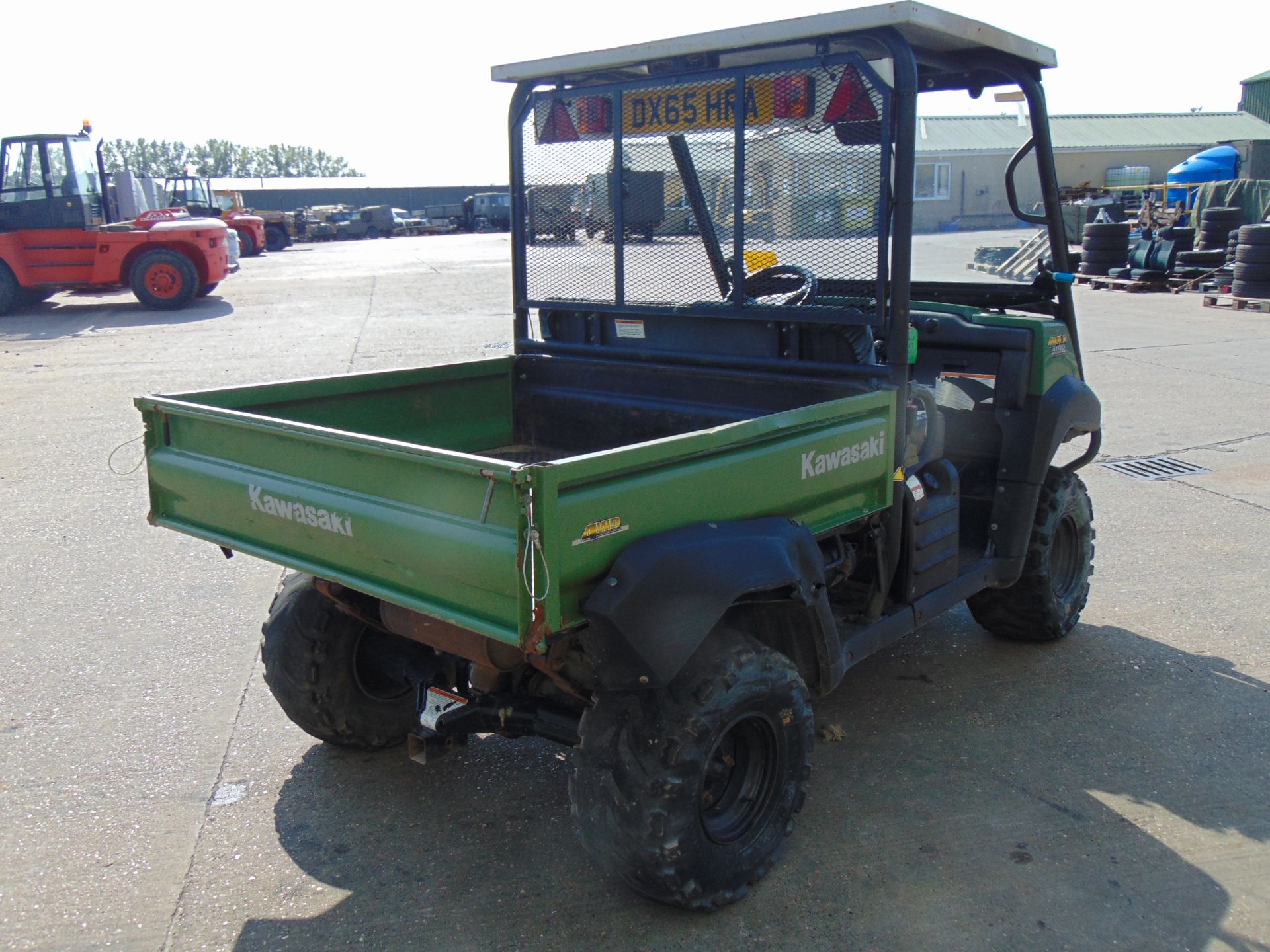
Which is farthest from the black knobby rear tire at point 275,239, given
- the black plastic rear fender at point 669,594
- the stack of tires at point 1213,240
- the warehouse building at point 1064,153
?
the black plastic rear fender at point 669,594

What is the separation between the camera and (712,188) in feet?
12.9

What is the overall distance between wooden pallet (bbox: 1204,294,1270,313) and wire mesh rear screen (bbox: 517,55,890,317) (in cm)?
1477

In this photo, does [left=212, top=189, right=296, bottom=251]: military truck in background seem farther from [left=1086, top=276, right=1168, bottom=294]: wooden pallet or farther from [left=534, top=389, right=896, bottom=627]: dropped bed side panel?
[left=534, top=389, right=896, bottom=627]: dropped bed side panel

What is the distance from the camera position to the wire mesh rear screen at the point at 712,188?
3541mm

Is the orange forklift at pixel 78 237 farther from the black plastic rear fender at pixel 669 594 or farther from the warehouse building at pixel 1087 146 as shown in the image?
the warehouse building at pixel 1087 146

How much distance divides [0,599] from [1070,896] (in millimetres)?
4974

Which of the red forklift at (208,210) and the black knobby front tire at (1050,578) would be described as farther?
the red forklift at (208,210)

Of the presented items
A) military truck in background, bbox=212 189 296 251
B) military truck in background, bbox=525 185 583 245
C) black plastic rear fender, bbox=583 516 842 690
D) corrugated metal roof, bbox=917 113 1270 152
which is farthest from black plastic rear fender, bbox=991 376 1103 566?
military truck in background, bbox=212 189 296 251

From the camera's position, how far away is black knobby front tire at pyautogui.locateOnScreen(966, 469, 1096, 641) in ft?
14.9

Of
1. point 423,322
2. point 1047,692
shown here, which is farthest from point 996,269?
point 1047,692

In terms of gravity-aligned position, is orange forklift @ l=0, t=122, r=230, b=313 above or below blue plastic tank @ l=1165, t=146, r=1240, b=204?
below

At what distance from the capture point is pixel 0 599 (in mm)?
5363

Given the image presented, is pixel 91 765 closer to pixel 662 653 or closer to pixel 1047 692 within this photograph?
pixel 662 653

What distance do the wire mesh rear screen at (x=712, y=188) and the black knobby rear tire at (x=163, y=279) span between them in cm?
1637
